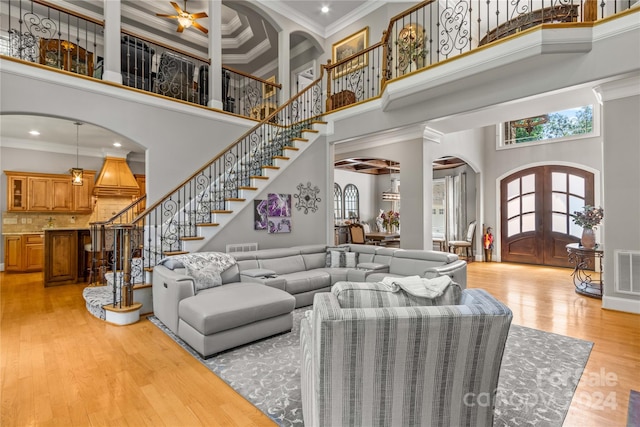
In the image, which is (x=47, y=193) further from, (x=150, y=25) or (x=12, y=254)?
(x=150, y=25)

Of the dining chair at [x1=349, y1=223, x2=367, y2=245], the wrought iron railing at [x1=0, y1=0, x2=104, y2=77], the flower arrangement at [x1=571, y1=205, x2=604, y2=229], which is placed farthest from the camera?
the dining chair at [x1=349, y1=223, x2=367, y2=245]

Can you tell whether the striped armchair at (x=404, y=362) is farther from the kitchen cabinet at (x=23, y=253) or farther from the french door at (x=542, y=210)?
the kitchen cabinet at (x=23, y=253)

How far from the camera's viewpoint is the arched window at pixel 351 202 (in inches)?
464

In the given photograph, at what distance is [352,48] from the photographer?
7879 mm

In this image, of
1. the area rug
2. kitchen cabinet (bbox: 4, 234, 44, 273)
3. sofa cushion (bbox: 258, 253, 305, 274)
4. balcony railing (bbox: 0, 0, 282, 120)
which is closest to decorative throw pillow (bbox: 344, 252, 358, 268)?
sofa cushion (bbox: 258, 253, 305, 274)

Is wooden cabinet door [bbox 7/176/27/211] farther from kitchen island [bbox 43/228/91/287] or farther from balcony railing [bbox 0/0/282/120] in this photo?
balcony railing [bbox 0/0/282/120]

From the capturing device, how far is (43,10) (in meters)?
6.27

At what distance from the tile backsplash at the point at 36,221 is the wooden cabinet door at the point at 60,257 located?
2.22 meters

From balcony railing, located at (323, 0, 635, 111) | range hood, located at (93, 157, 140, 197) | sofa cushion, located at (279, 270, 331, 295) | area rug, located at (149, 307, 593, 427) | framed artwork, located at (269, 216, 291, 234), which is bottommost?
area rug, located at (149, 307, 593, 427)

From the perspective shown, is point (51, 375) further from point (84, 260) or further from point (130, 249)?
point (84, 260)

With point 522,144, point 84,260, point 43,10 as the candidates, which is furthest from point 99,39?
point 522,144

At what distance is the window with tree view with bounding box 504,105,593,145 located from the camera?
7461 mm

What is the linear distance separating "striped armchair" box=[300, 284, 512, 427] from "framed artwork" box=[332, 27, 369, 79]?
7170 millimetres

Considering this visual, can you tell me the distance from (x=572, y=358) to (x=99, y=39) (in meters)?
10.5
